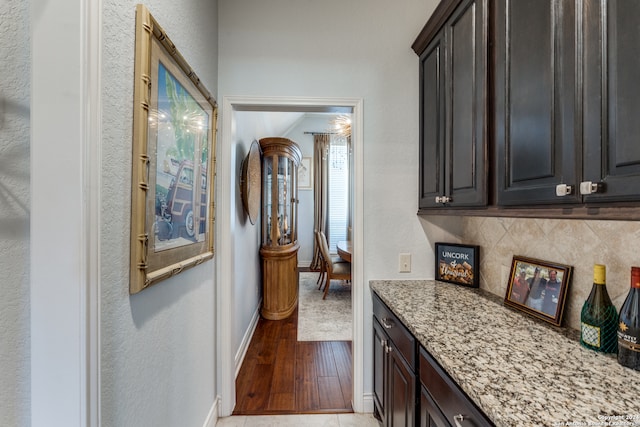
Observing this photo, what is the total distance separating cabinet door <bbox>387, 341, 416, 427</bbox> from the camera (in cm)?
124

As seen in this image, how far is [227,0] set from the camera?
1945 mm

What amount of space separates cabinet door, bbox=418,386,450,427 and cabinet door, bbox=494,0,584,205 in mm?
800

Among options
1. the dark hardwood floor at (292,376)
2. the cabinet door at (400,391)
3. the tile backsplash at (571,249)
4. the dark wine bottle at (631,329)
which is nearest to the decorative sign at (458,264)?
the tile backsplash at (571,249)

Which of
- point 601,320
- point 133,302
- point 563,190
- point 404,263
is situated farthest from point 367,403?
point 563,190

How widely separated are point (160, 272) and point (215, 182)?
2.88 feet

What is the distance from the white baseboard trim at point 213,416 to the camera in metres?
1.74

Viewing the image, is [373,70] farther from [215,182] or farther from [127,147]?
[127,147]

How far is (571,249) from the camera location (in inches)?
47.8

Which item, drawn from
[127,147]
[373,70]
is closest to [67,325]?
[127,147]

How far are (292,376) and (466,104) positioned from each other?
2.33 m

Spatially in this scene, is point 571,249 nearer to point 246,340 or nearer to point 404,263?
point 404,263

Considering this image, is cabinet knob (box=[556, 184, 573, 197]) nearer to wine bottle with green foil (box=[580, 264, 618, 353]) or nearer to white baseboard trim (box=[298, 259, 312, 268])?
wine bottle with green foil (box=[580, 264, 618, 353])

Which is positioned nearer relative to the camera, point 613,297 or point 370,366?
point 613,297

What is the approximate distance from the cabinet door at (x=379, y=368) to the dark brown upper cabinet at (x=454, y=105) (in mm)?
852
